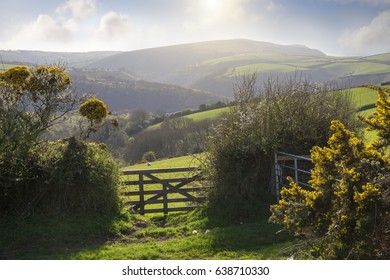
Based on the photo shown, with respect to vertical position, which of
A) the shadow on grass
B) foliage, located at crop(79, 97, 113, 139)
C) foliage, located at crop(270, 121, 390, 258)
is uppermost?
foliage, located at crop(79, 97, 113, 139)

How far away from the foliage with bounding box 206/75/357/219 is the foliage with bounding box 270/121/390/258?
512 centimetres

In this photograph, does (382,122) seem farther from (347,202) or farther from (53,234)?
(53,234)

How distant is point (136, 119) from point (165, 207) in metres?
55.0

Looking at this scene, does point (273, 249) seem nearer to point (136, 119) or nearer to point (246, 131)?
point (246, 131)

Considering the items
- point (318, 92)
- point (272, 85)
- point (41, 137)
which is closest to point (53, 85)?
point (41, 137)

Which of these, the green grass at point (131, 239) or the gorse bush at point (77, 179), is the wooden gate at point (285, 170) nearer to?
the green grass at point (131, 239)

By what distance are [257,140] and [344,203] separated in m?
6.42

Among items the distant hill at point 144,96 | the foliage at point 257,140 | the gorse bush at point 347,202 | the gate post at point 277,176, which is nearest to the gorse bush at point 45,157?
the foliage at point 257,140

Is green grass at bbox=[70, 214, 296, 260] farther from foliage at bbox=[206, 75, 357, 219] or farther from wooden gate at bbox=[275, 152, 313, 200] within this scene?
wooden gate at bbox=[275, 152, 313, 200]

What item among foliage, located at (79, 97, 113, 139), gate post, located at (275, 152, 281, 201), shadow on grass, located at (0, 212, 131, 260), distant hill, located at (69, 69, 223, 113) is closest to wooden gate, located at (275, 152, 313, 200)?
gate post, located at (275, 152, 281, 201)

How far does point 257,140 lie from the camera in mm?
11781

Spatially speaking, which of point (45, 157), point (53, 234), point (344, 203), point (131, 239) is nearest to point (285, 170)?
point (131, 239)

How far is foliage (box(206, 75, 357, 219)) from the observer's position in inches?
454

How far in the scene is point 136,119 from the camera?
2650 inches
